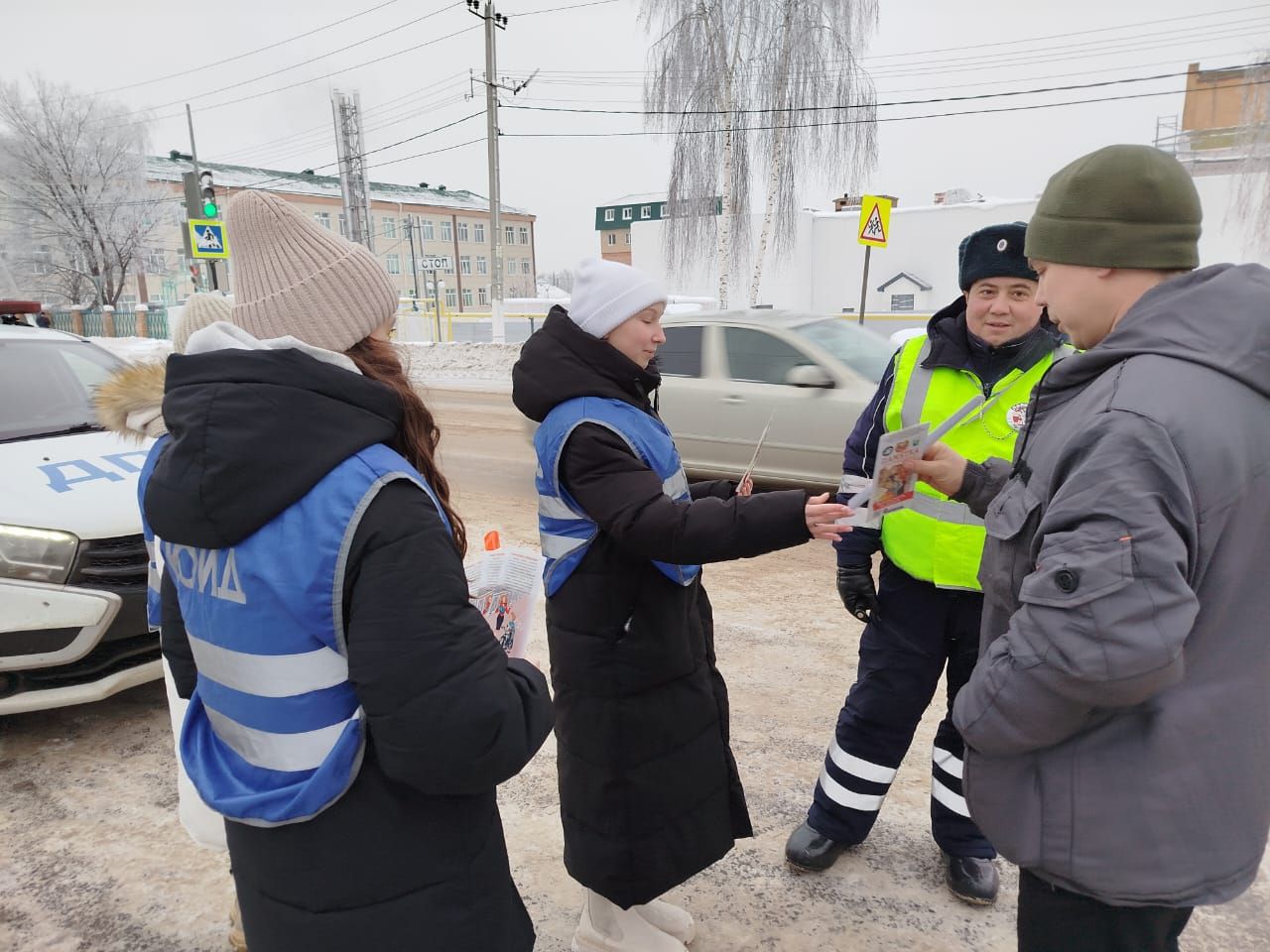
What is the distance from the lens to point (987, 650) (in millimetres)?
1511

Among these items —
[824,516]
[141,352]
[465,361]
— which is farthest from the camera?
[465,361]

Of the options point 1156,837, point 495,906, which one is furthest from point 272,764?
point 1156,837

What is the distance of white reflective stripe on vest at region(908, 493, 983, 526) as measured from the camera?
245cm

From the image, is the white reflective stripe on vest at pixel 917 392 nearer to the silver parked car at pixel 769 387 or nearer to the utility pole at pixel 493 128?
the silver parked car at pixel 769 387

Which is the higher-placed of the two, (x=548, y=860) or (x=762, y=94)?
(x=762, y=94)

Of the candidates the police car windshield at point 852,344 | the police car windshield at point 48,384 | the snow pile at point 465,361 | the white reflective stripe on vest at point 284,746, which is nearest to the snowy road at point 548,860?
the white reflective stripe on vest at point 284,746

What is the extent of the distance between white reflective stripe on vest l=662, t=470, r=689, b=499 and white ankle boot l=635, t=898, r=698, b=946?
4.05ft

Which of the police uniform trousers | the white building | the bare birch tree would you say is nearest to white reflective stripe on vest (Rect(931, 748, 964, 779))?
the police uniform trousers

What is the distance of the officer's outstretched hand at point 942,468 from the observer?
7.03 feet

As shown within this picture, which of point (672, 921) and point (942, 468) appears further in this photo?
point (672, 921)

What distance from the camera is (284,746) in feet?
4.28

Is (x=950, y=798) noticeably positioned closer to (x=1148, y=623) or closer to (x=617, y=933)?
(x=617, y=933)

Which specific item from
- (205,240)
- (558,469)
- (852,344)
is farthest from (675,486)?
(205,240)

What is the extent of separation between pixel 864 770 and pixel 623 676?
3.45ft
